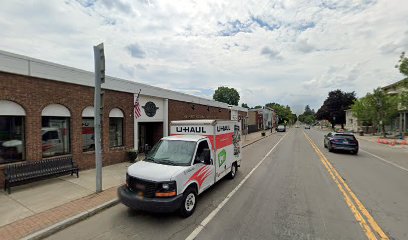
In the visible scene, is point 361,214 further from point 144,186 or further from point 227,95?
point 227,95

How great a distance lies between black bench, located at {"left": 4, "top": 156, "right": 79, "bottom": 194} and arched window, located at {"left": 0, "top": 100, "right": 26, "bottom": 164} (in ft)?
1.70

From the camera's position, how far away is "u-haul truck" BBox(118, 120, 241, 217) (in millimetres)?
4910

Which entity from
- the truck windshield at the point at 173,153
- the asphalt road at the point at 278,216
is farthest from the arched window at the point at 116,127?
the asphalt road at the point at 278,216

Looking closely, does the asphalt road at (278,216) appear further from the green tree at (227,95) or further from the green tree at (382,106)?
the green tree at (227,95)

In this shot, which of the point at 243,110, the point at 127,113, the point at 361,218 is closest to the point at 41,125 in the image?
the point at 127,113

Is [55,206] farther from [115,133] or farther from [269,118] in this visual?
[269,118]

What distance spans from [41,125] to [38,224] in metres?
4.94

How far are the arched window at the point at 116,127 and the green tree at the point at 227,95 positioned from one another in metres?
72.3

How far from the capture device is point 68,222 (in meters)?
4.98

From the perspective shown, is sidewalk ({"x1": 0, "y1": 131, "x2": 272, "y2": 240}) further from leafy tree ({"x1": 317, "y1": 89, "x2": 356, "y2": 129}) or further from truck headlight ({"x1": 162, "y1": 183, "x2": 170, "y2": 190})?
leafy tree ({"x1": 317, "y1": 89, "x2": 356, "y2": 129})

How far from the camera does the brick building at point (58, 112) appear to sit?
7.56 metres

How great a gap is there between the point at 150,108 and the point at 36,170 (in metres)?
7.87

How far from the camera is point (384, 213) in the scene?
5453mm

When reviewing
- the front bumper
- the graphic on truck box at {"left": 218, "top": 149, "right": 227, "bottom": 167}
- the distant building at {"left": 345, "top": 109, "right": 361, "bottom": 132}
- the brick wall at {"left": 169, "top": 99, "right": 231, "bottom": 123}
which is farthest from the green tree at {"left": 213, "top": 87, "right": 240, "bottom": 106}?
the front bumper
